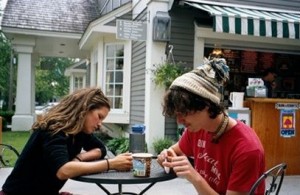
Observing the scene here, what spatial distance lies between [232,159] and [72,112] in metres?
1.04

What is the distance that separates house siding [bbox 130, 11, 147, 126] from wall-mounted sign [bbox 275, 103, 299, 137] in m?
A: 2.87

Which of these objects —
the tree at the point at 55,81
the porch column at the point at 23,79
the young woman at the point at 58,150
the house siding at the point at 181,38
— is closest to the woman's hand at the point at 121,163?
the young woman at the point at 58,150

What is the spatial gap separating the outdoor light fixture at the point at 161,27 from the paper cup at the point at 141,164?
4.81 metres

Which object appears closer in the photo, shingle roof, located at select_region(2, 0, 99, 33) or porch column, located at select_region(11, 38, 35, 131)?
shingle roof, located at select_region(2, 0, 99, 33)

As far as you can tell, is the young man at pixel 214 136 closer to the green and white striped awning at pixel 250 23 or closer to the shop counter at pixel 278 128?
the shop counter at pixel 278 128

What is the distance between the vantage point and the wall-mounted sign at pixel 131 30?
674 centimetres

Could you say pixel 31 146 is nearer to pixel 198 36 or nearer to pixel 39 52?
pixel 198 36

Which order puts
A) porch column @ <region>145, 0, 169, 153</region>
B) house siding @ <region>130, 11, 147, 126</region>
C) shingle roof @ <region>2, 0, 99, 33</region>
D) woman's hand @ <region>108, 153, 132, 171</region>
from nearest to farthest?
1. woman's hand @ <region>108, 153, 132, 171</region>
2. porch column @ <region>145, 0, 169, 153</region>
3. house siding @ <region>130, 11, 147, 126</region>
4. shingle roof @ <region>2, 0, 99, 33</region>

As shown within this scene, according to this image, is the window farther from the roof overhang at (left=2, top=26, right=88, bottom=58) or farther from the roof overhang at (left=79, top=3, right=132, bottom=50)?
the roof overhang at (left=2, top=26, right=88, bottom=58)

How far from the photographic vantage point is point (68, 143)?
7.18 feet

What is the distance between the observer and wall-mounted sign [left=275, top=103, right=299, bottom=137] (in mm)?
5621

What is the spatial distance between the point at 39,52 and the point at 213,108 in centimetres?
1501

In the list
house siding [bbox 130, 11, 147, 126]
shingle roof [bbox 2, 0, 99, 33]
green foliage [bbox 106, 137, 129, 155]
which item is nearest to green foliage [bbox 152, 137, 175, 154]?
green foliage [bbox 106, 137, 129, 155]

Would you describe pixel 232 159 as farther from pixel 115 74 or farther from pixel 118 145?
pixel 115 74
